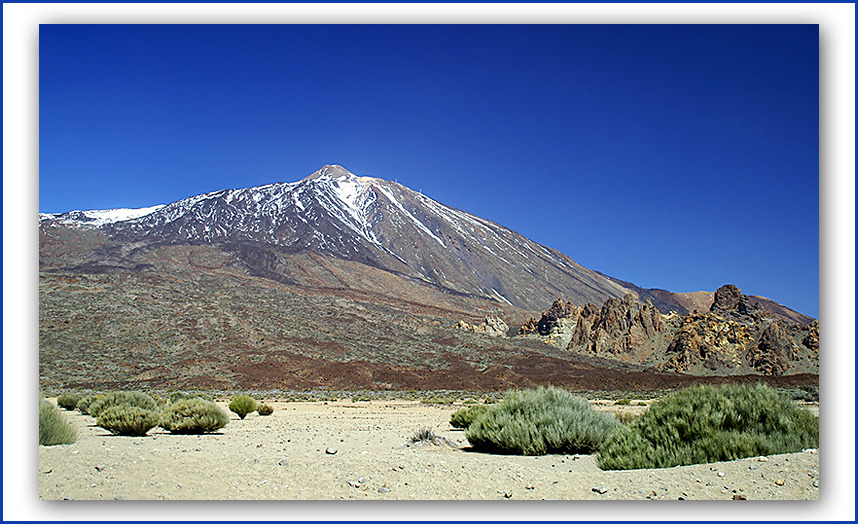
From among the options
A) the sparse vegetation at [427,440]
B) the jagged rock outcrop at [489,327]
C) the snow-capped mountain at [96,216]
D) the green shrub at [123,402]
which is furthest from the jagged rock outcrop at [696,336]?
the snow-capped mountain at [96,216]

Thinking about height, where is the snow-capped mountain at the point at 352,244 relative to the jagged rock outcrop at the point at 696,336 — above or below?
above

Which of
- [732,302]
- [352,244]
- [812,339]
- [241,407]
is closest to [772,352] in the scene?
[812,339]

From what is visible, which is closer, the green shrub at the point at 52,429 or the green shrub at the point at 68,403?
the green shrub at the point at 52,429

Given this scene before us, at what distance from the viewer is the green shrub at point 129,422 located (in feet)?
38.1

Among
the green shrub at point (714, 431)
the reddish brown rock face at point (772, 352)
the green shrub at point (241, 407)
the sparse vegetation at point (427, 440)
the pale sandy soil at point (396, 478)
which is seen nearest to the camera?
the pale sandy soil at point (396, 478)

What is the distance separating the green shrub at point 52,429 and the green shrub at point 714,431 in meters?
7.33

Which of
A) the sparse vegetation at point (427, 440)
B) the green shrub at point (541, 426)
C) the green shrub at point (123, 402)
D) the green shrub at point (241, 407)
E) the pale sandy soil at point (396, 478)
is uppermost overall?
the pale sandy soil at point (396, 478)

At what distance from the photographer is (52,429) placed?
28.5 feet

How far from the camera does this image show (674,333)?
216 ft

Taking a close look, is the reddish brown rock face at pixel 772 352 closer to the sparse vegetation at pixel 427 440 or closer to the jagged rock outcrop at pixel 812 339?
the jagged rock outcrop at pixel 812 339
